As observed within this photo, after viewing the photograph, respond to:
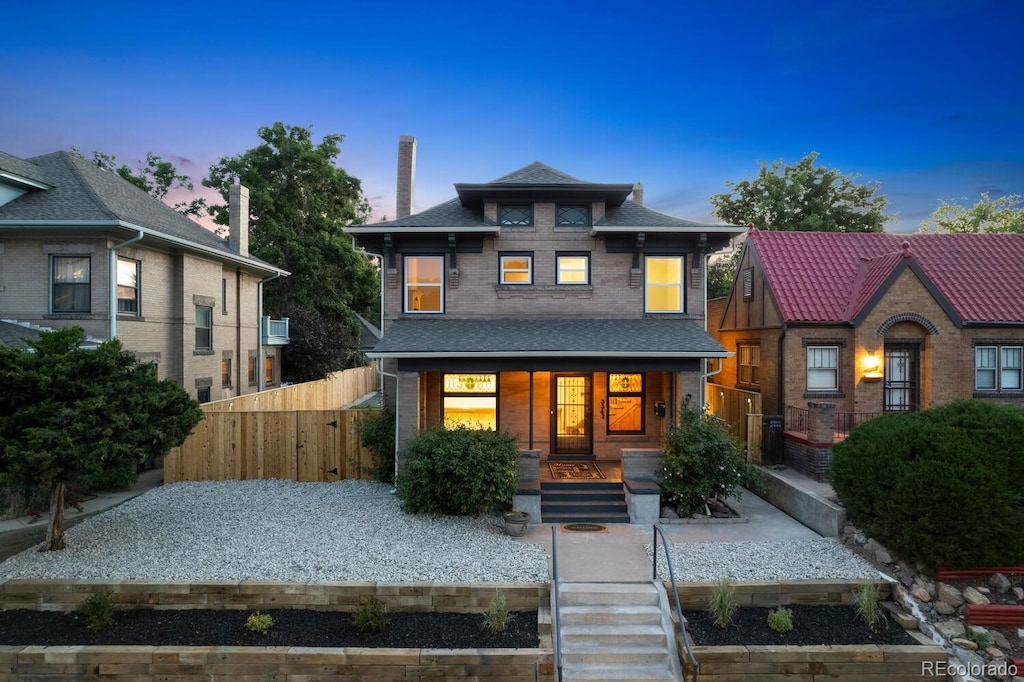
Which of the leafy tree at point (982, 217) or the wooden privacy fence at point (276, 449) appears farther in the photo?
the leafy tree at point (982, 217)

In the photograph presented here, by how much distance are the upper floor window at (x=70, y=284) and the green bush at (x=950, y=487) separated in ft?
65.8

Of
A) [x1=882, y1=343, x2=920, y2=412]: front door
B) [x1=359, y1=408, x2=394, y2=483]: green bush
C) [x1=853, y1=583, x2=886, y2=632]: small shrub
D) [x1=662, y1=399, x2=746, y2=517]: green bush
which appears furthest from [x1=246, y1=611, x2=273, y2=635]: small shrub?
[x1=882, y1=343, x2=920, y2=412]: front door

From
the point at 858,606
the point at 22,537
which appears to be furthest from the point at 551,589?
the point at 22,537

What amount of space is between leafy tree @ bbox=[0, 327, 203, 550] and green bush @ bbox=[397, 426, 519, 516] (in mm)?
4632

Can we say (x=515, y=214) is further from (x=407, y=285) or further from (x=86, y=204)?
(x=86, y=204)

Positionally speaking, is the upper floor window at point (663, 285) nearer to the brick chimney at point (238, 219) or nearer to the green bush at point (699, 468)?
the green bush at point (699, 468)

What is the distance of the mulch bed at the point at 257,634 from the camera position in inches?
283

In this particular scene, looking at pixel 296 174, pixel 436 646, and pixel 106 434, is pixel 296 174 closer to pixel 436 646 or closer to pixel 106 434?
pixel 106 434

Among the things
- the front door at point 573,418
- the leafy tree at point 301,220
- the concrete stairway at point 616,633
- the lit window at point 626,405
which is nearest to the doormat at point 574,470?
the front door at point 573,418

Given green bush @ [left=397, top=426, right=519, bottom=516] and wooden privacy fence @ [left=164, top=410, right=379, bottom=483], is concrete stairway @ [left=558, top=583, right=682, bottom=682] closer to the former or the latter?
green bush @ [left=397, top=426, right=519, bottom=516]

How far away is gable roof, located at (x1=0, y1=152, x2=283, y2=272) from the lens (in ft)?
48.7

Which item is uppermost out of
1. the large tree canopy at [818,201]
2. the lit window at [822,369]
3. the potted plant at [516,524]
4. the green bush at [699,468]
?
the large tree canopy at [818,201]

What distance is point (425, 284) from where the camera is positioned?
14.5 meters

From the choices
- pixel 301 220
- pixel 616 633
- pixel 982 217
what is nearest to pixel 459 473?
pixel 616 633
